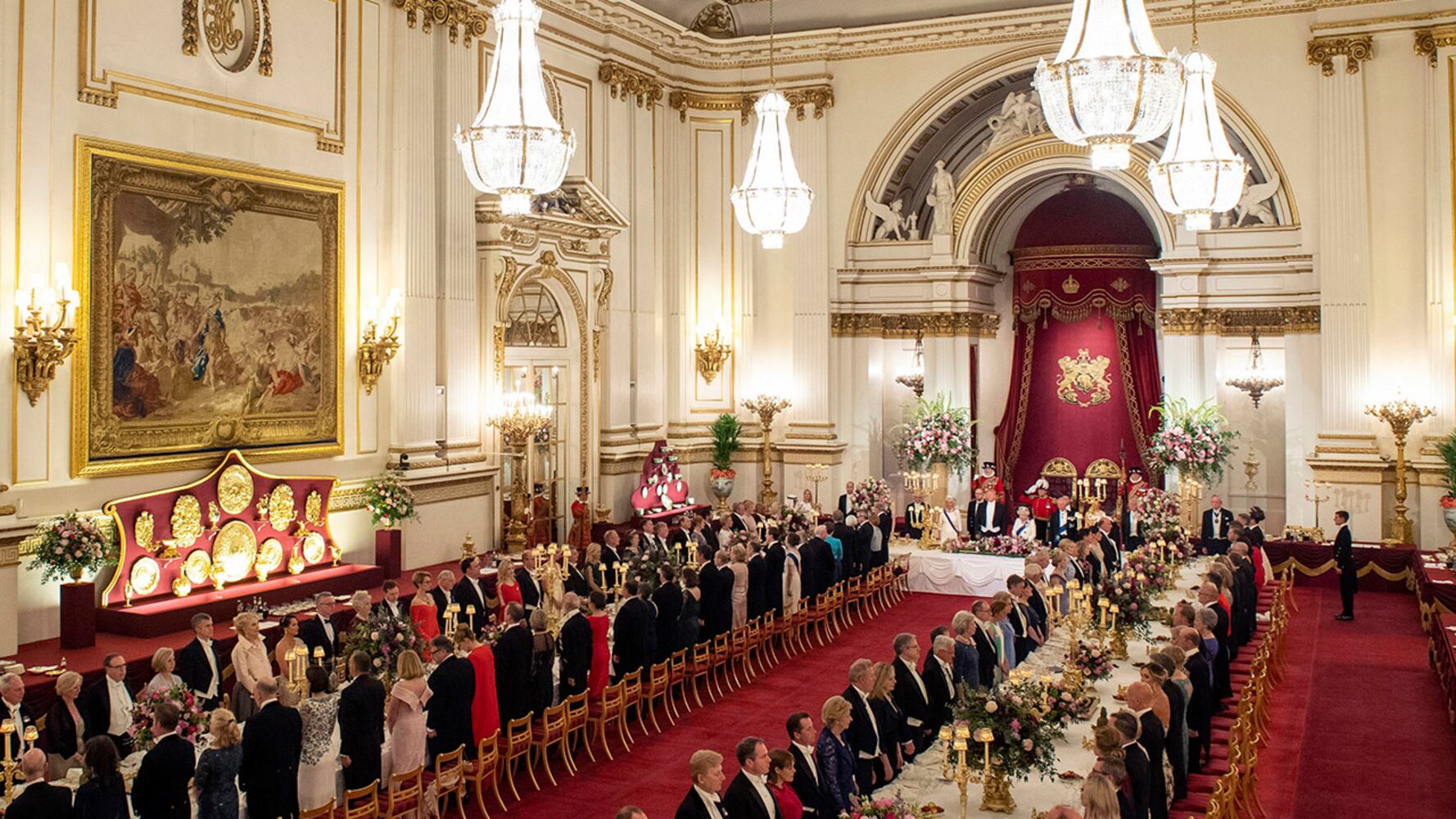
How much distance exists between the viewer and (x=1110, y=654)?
1065cm

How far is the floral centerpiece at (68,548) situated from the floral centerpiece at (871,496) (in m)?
10.2

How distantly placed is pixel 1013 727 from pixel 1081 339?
1728 centimetres

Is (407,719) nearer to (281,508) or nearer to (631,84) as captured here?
(281,508)

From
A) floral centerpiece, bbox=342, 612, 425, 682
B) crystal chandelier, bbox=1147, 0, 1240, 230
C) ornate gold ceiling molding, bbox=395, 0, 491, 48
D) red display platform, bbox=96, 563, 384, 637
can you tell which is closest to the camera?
floral centerpiece, bbox=342, 612, 425, 682

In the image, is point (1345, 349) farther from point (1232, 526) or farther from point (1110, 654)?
point (1110, 654)

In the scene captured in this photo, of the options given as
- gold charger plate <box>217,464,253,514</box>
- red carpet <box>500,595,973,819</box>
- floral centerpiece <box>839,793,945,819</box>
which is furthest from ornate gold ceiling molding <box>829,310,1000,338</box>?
floral centerpiece <box>839,793,945,819</box>

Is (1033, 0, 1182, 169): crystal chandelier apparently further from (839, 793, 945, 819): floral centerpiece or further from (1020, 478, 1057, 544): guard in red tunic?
(1020, 478, 1057, 544): guard in red tunic

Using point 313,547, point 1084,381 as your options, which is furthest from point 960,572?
point 313,547

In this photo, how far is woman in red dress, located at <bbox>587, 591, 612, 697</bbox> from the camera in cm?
1038

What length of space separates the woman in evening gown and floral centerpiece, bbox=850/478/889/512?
11.1m

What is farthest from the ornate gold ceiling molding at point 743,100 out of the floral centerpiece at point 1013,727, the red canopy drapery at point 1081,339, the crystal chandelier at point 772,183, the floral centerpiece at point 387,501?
the floral centerpiece at point 1013,727

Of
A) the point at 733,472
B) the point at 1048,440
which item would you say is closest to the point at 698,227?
the point at 733,472

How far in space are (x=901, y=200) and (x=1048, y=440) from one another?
5454 millimetres

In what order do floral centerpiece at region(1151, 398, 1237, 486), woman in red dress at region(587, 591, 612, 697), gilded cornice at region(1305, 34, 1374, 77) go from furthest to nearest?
floral centerpiece at region(1151, 398, 1237, 486), gilded cornice at region(1305, 34, 1374, 77), woman in red dress at region(587, 591, 612, 697)
